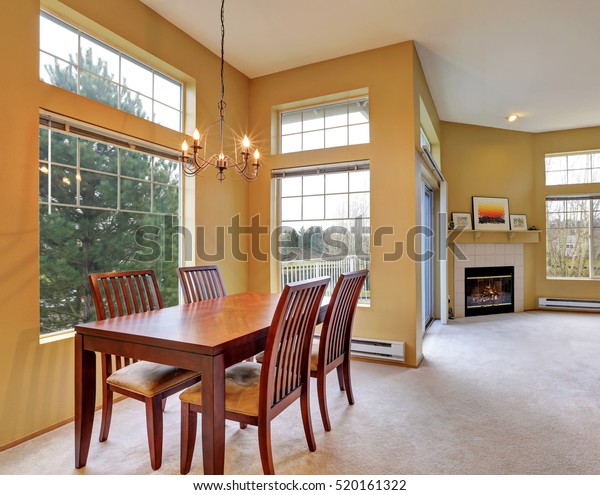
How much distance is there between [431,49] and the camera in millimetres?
3537

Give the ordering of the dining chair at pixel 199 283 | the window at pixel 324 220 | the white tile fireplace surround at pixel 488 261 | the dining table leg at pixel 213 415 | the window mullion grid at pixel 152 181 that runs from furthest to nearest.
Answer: the white tile fireplace surround at pixel 488 261, the window at pixel 324 220, the window mullion grid at pixel 152 181, the dining chair at pixel 199 283, the dining table leg at pixel 213 415

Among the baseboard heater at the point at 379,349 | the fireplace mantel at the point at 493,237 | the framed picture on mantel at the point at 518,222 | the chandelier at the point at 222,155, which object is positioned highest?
the chandelier at the point at 222,155

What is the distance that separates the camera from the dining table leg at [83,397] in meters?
1.76

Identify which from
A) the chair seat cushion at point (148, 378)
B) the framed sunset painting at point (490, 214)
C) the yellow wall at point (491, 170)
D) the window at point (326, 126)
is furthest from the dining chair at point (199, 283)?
the framed sunset painting at point (490, 214)

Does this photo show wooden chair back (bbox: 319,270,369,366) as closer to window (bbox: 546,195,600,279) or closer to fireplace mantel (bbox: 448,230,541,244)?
fireplace mantel (bbox: 448,230,541,244)

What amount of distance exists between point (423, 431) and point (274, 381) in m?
1.13

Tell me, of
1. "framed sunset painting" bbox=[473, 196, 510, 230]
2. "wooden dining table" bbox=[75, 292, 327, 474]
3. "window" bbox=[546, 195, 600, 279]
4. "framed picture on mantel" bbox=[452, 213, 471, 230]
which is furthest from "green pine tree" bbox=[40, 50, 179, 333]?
"window" bbox=[546, 195, 600, 279]

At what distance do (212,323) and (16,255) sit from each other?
4.24ft

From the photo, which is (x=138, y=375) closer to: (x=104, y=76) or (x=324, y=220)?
(x=104, y=76)

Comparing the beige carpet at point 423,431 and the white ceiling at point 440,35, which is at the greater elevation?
the white ceiling at point 440,35

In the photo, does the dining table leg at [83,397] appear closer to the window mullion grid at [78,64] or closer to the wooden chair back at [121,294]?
the wooden chair back at [121,294]

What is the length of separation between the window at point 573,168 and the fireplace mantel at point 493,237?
1005 mm

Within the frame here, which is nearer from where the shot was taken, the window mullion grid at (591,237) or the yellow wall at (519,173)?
the yellow wall at (519,173)

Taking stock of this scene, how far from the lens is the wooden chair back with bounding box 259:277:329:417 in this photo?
5.24 feet
